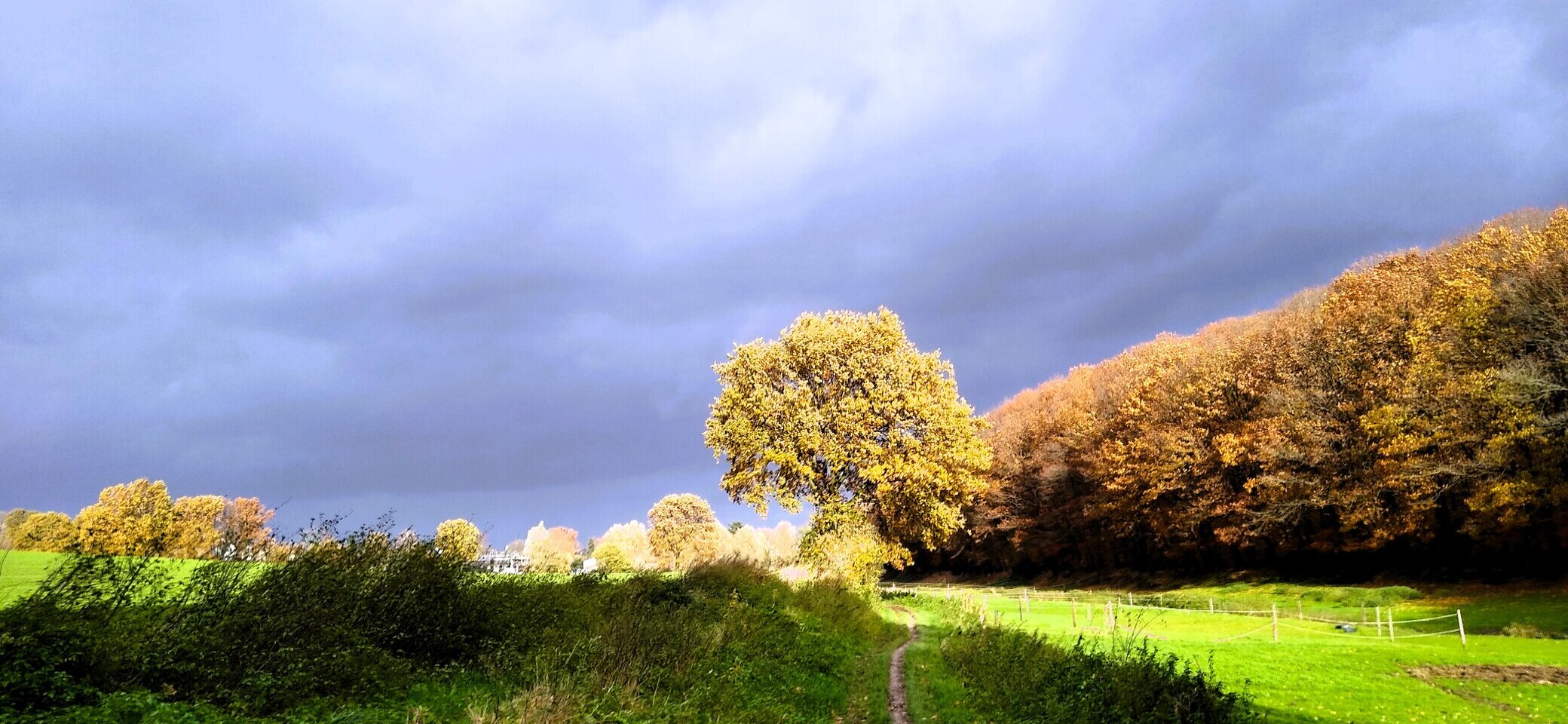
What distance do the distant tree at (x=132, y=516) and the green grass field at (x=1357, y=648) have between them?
1927 centimetres

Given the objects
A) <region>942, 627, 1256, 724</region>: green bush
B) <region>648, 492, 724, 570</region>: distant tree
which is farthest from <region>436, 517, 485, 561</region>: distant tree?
<region>648, 492, 724, 570</region>: distant tree

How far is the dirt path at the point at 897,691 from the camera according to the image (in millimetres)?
14594

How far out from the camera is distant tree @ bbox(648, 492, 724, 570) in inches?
4341

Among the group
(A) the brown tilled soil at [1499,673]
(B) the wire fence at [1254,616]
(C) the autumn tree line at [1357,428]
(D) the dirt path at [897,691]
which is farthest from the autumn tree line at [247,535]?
(C) the autumn tree line at [1357,428]

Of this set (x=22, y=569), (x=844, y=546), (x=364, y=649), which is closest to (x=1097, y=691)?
(x=364, y=649)

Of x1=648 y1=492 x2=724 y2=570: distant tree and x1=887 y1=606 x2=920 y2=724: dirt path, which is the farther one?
x1=648 y1=492 x2=724 y2=570: distant tree

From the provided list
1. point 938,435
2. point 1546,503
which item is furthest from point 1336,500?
point 938,435

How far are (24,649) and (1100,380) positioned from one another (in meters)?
77.6

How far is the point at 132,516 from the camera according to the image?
5788 centimetres

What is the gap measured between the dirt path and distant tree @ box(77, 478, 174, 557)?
13.1 metres

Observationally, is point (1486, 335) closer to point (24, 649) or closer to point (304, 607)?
point (304, 607)

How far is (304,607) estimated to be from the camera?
1070 cm

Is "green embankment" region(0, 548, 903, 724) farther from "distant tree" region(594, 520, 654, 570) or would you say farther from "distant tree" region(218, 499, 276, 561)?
"distant tree" region(594, 520, 654, 570)

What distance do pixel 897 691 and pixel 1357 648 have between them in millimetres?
20011
